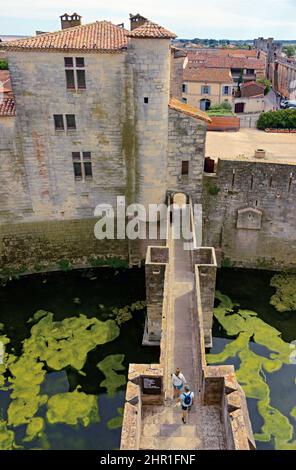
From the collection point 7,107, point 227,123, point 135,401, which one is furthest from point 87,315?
point 227,123

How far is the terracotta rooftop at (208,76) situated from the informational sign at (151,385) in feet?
142

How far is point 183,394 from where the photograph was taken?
9.55 metres

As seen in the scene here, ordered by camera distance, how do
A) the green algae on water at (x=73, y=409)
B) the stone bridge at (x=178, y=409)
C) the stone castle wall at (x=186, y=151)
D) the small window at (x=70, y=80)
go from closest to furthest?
the stone bridge at (x=178, y=409) → the green algae on water at (x=73, y=409) → the small window at (x=70, y=80) → the stone castle wall at (x=186, y=151)

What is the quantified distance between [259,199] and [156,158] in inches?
231

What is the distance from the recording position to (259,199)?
20.5 m

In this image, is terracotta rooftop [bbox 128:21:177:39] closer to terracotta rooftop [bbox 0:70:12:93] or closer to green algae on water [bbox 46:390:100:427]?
terracotta rooftop [bbox 0:70:12:93]

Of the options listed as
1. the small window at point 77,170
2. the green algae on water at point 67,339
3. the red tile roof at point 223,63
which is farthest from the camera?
the red tile roof at point 223,63

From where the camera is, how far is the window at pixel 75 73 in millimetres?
17422

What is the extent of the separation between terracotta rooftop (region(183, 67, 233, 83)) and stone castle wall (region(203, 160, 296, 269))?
30.4 m

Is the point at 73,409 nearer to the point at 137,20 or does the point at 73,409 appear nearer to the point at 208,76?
the point at 137,20

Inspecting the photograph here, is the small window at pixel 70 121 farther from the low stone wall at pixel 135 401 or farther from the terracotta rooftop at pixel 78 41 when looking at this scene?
the low stone wall at pixel 135 401

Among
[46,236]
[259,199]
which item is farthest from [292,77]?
[46,236]

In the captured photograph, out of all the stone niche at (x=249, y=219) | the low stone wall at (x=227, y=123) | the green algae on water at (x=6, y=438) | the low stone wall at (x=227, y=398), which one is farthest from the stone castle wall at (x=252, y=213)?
the low stone wall at (x=227, y=123)
